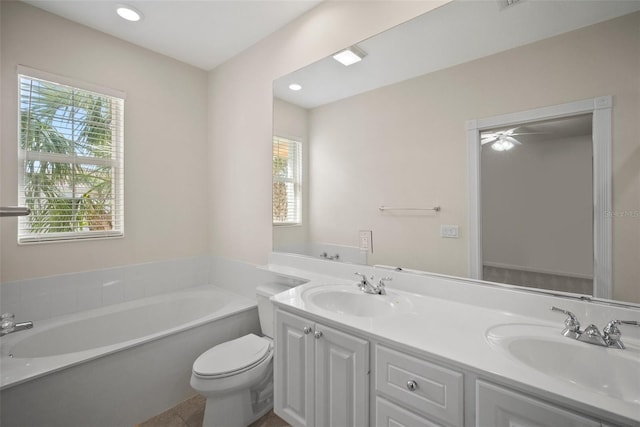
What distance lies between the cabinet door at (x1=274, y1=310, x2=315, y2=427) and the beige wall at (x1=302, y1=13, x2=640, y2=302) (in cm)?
64

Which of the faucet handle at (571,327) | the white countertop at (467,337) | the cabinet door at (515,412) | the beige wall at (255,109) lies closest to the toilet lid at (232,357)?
the white countertop at (467,337)

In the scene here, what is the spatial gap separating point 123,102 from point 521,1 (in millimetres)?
2780

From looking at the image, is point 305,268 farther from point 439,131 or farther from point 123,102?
point 123,102

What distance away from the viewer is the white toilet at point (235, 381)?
1.51 metres

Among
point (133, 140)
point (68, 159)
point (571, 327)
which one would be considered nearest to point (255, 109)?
point (133, 140)

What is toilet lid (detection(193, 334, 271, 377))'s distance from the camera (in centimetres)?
155

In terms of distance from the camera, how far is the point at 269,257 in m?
2.25

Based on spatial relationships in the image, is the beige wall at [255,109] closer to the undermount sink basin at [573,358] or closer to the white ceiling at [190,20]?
the white ceiling at [190,20]

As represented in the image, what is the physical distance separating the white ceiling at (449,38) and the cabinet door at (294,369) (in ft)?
4.71

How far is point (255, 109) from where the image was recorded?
2.37 metres

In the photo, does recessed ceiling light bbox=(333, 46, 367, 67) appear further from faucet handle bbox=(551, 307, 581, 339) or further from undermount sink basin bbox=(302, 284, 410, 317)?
faucet handle bbox=(551, 307, 581, 339)

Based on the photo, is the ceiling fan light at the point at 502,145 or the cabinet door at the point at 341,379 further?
the ceiling fan light at the point at 502,145

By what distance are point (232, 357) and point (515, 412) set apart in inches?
57.3

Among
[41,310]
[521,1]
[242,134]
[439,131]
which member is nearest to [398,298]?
[439,131]
